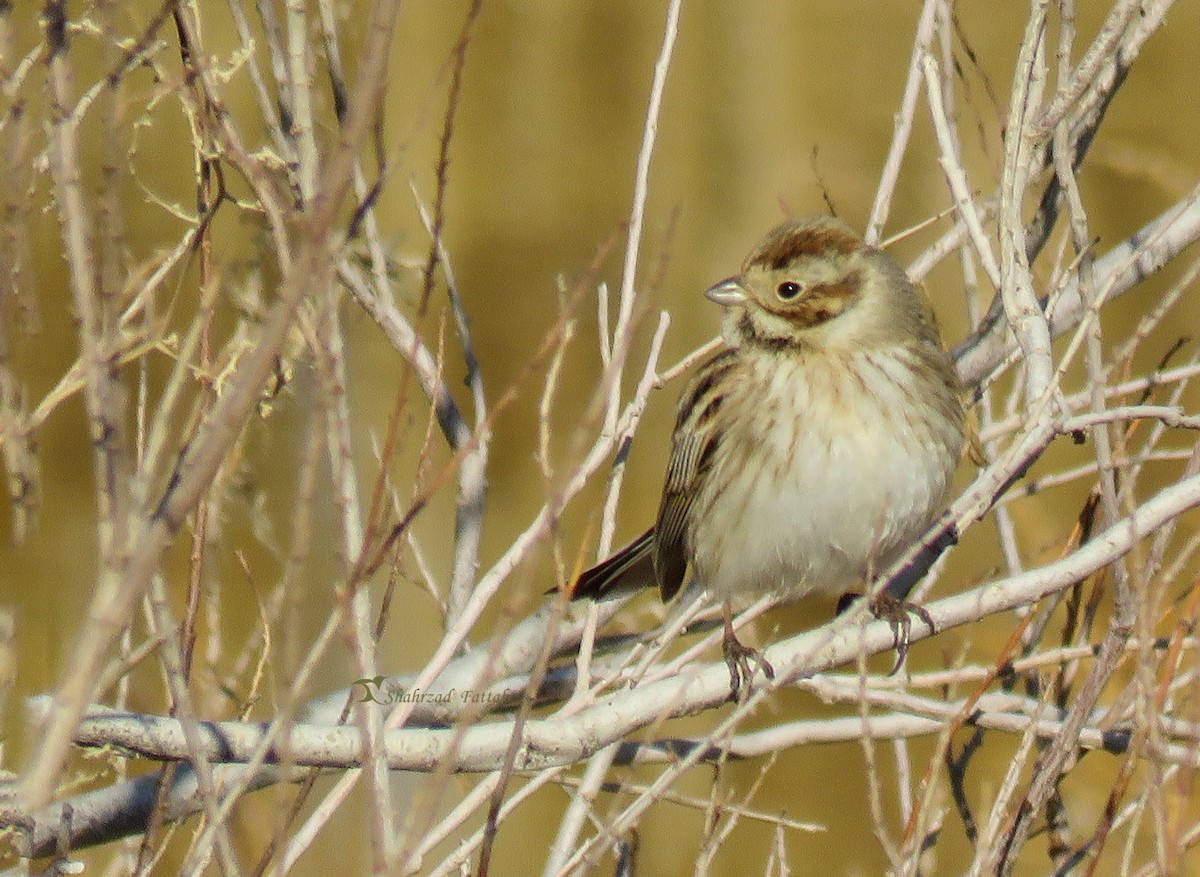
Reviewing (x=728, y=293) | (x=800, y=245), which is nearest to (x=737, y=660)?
(x=728, y=293)

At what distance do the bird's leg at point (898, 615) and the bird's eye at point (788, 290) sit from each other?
0.73 m

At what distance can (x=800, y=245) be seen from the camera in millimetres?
3574

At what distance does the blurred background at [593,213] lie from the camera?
3.92 m

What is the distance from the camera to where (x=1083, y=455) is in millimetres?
4246

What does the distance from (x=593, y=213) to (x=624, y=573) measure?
3.11ft

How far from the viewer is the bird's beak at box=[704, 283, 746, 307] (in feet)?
11.7

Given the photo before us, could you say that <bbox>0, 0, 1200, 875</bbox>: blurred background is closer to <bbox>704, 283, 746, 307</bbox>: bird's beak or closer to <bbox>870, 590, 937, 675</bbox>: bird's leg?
<bbox>704, 283, 746, 307</bbox>: bird's beak

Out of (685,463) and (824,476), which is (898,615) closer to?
(824,476)

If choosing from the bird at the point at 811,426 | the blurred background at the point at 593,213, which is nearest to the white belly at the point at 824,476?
the bird at the point at 811,426

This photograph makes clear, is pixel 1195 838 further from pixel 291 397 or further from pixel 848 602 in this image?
pixel 291 397

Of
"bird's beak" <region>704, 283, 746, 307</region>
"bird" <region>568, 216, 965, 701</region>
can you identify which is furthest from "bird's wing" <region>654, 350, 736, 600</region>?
"bird's beak" <region>704, 283, 746, 307</region>

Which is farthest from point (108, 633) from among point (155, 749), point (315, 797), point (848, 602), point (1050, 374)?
point (848, 602)

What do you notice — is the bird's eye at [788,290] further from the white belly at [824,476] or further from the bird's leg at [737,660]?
the bird's leg at [737,660]

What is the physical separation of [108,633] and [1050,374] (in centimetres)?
178
